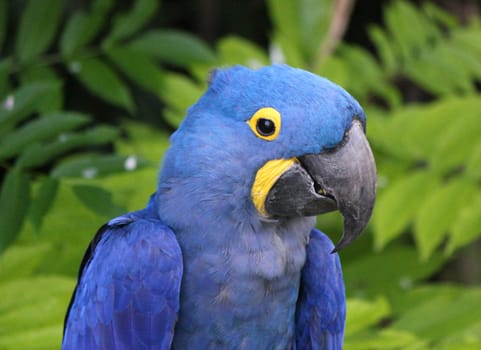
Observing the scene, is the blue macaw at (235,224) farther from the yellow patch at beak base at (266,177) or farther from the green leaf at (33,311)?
the green leaf at (33,311)

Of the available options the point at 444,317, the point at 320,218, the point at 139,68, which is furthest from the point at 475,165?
the point at 139,68

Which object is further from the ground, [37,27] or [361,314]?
[37,27]

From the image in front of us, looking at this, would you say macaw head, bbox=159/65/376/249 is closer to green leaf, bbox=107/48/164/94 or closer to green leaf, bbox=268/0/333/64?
green leaf, bbox=107/48/164/94

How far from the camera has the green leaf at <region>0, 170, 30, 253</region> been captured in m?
1.78

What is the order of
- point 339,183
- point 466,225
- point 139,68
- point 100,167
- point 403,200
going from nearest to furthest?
point 339,183
point 100,167
point 466,225
point 403,200
point 139,68

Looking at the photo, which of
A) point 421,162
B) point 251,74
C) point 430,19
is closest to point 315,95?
point 251,74

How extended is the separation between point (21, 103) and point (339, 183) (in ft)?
3.07

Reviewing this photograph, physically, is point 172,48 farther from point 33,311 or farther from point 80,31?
point 33,311

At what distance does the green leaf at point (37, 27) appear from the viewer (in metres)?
2.28

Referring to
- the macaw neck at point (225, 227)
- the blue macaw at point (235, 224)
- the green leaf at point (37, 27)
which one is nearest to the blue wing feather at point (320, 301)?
the blue macaw at point (235, 224)

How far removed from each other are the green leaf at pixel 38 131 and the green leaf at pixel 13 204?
0.07m

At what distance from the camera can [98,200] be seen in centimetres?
184

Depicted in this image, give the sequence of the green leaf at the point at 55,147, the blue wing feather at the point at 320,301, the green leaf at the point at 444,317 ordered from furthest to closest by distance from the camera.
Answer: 1. the green leaf at the point at 444,317
2. the green leaf at the point at 55,147
3. the blue wing feather at the point at 320,301

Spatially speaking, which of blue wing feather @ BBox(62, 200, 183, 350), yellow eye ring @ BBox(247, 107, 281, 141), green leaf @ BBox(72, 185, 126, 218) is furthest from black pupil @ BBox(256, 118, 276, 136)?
green leaf @ BBox(72, 185, 126, 218)
